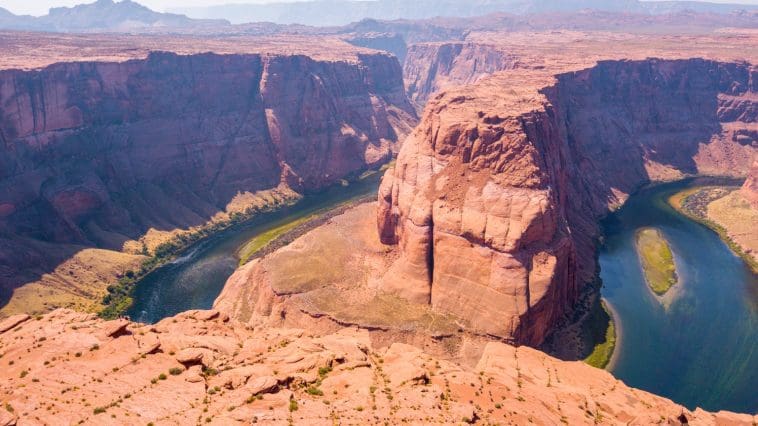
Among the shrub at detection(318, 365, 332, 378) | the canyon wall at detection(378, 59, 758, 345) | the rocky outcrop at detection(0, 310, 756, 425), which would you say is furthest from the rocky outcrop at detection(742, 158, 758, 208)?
the shrub at detection(318, 365, 332, 378)

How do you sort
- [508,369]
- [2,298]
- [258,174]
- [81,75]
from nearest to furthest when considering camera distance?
[508,369]
[2,298]
[81,75]
[258,174]

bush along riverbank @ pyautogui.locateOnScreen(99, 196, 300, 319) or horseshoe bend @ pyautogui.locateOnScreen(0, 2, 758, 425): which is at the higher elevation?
horseshoe bend @ pyautogui.locateOnScreen(0, 2, 758, 425)

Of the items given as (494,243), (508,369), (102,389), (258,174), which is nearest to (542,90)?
(494,243)

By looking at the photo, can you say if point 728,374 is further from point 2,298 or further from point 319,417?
point 2,298

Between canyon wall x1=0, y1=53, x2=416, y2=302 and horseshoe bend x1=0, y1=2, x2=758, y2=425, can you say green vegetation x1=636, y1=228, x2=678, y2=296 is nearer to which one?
horseshoe bend x1=0, y1=2, x2=758, y2=425

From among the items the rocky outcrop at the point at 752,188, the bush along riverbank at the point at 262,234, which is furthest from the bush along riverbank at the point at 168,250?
the rocky outcrop at the point at 752,188

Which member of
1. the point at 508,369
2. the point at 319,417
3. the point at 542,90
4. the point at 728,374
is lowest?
the point at 728,374
